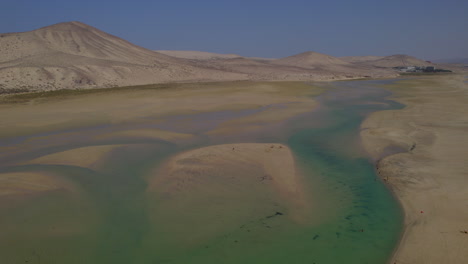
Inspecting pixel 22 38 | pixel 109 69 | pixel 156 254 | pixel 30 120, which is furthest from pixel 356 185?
pixel 22 38

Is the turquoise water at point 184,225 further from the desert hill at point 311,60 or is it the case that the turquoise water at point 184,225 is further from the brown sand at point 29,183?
the desert hill at point 311,60

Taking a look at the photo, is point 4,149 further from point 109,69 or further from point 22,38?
point 22,38

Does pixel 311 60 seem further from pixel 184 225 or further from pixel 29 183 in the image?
pixel 184 225

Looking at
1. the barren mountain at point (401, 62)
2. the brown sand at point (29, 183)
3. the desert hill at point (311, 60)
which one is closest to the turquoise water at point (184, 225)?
the brown sand at point (29, 183)

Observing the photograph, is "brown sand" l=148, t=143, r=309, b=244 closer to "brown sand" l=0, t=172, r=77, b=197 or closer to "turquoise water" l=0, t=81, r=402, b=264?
"turquoise water" l=0, t=81, r=402, b=264

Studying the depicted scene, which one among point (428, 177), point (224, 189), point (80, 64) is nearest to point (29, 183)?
point (224, 189)

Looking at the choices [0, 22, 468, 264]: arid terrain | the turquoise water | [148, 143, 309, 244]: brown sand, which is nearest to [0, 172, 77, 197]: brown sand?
[0, 22, 468, 264]: arid terrain
